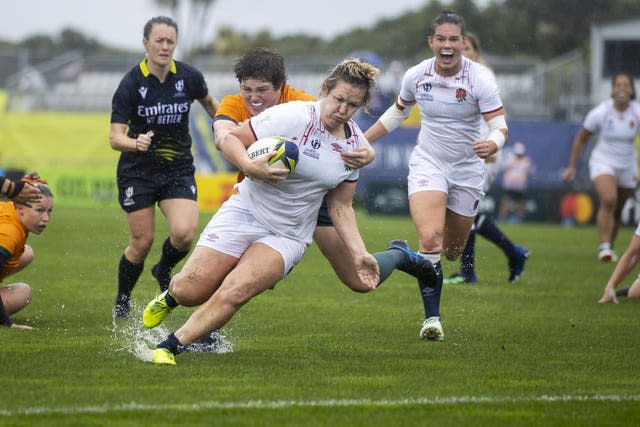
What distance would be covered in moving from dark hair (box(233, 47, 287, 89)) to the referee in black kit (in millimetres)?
1859

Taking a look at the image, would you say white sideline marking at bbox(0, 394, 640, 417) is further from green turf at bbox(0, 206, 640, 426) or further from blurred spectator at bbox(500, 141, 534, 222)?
blurred spectator at bbox(500, 141, 534, 222)

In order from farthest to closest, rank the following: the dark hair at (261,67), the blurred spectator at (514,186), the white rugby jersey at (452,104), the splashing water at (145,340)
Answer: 1. the blurred spectator at (514,186)
2. the white rugby jersey at (452,104)
3. the splashing water at (145,340)
4. the dark hair at (261,67)

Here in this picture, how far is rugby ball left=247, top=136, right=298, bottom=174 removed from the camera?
6613 millimetres

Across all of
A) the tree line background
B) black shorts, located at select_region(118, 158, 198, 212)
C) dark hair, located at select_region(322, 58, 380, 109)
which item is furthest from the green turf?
the tree line background

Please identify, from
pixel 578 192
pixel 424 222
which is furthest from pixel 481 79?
pixel 578 192

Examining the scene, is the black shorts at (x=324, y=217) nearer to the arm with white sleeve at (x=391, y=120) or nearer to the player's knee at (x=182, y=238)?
the arm with white sleeve at (x=391, y=120)

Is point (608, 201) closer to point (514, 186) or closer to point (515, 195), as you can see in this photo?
point (514, 186)

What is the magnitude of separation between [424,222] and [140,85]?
99.0 inches

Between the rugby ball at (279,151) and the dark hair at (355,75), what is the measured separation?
19.1 inches

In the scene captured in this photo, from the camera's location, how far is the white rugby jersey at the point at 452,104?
348 inches

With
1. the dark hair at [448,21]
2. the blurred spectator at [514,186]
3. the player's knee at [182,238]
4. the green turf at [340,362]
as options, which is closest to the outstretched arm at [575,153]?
the green turf at [340,362]

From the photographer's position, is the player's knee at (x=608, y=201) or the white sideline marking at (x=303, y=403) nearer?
the white sideline marking at (x=303, y=403)

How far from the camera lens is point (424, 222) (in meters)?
8.73

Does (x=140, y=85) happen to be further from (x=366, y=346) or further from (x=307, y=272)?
(x=307, y=272)
